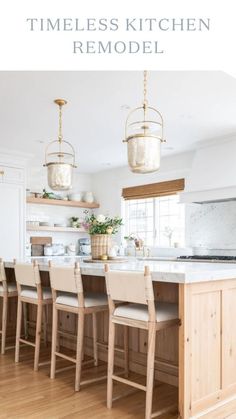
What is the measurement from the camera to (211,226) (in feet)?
18.0

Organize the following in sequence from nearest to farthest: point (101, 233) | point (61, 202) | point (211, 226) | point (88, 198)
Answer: point (101, 233)
point (211, 226)
point (61, 202)
point (88, 198)

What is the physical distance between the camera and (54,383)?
295cm

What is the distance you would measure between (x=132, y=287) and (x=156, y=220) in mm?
4145

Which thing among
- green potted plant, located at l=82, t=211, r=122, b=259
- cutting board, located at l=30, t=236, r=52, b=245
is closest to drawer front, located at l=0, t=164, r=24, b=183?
cutting board, located at l=30, t=236, r=52, b=245

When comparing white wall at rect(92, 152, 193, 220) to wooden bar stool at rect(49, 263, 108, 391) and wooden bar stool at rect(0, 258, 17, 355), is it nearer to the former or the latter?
wooden bar stool at rect(0, 258, 17, 355)

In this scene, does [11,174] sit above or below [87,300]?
above

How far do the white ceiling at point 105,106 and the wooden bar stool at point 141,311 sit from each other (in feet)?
5.22

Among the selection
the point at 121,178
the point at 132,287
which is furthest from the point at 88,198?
the point at 132,287

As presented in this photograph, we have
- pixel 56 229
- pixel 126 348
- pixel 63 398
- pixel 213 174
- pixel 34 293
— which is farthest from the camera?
pixel 56 229

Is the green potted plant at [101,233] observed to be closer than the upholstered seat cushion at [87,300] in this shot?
No

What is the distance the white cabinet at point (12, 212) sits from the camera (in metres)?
5.57

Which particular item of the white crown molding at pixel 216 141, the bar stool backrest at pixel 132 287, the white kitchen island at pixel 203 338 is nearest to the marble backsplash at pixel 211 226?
the white crown molding at pixel 216 141

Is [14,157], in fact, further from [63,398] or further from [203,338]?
[203,338]

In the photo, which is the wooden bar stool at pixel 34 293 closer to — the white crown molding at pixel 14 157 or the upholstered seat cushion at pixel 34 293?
the upholstered seat cushion at pixel 34 293
